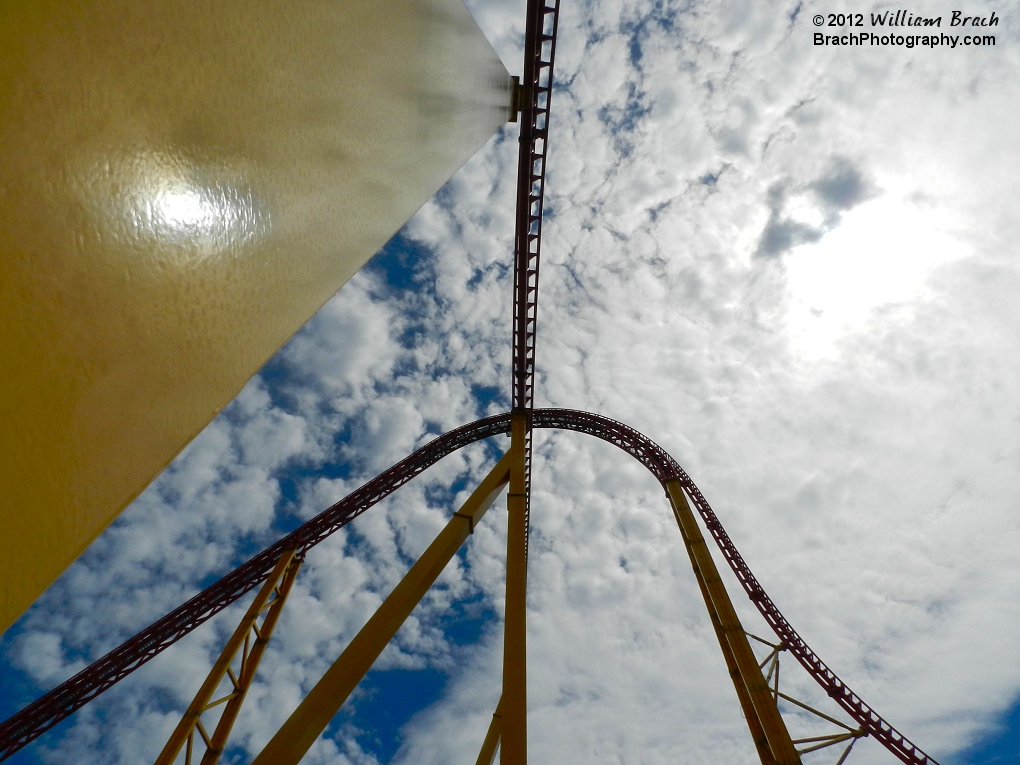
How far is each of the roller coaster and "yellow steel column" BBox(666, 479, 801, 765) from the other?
0.02 m

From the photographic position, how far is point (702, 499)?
11930 millimetres

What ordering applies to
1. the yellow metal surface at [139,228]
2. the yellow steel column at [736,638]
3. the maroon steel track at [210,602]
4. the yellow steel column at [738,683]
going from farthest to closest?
the maroon steel track at [210,602]
the yellow steel column at [738,683]
the yellow steel column at [736,638]
the yellow metal surface at [139,228]

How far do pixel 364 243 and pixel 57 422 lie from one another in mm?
1113

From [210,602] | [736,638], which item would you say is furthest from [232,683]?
[736,638]

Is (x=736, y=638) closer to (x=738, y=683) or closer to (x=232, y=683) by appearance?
(x=738, y=683)

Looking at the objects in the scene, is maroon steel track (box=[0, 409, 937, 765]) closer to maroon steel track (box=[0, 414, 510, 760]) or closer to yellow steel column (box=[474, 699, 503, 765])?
maroon steel track (box=[0, 414, 510, 760])

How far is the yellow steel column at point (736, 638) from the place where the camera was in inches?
282

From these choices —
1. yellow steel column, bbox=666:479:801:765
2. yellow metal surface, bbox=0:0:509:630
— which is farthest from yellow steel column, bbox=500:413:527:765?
yellow metal surface, bbox=0:0:509:630

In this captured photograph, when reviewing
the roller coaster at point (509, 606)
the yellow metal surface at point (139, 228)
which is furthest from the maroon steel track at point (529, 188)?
the yellow metal surface at point (139, 228)

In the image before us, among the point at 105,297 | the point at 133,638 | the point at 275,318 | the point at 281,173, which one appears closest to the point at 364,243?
the point at 281,173

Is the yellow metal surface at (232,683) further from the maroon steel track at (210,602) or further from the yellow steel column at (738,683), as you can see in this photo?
the yellow steel column at (738,683)

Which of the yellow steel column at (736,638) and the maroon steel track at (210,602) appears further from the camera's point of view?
the maroon steel track at (210,602)

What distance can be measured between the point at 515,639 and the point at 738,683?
14.8 feet

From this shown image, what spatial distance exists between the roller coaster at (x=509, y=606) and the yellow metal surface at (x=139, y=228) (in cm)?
451
